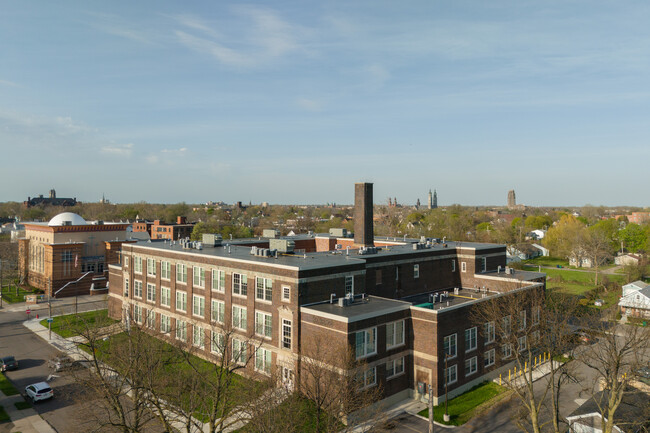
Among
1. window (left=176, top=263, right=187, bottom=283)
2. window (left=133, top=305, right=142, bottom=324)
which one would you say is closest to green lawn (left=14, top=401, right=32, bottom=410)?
window (left=176, top=263, right=187, bottom=283)

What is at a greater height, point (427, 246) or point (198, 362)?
point (427, 246)

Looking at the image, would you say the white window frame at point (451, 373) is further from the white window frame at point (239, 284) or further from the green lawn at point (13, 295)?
the green lawn at point (13, 295)

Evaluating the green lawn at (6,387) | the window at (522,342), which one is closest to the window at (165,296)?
the green lawn at (6,387)

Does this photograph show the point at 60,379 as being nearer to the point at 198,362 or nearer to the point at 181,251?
the point at 198,362

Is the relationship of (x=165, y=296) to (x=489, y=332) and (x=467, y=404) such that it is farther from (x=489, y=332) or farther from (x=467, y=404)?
(x=489, y=332)

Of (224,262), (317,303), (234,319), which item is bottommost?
(234,319)

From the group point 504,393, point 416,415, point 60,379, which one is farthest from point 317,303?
point 60,379

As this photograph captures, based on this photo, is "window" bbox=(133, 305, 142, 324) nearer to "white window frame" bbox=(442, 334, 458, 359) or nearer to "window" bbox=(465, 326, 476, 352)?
"white window frame" bbox=(442, 334, 458, 359)
